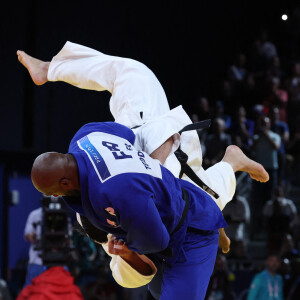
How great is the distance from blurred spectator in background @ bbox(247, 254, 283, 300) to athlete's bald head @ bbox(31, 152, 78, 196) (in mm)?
4246

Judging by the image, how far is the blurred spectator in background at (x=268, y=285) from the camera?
21.6 feet

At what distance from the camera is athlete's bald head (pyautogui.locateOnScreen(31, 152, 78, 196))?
2715mm

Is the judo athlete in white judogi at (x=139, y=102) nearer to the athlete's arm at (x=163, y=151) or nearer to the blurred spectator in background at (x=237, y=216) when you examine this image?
the athlete's arm at (x=163, y=151)

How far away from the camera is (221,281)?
22.4 feet

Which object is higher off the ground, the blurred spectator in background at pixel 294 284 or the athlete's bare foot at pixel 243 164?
the athlete's bare foot at pixel 243 164

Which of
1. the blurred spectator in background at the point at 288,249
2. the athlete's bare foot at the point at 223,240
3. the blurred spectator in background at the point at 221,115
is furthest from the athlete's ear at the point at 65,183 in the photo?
the blurred spectator in background at the point at 221,115

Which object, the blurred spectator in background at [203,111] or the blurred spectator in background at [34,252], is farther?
the blurred spectator in background at [203,111]

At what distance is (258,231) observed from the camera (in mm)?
8055

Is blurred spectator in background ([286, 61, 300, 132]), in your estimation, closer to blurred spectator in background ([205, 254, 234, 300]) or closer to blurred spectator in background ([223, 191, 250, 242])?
blurred spectator in background ([223, 191, 250, 242])

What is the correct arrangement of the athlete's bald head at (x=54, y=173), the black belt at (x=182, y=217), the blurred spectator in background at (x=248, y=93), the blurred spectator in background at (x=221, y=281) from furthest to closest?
the blurred spectator in background at (x=248, y=93) → the blurred spectator in background at (x=221, y=281) → the black belt at (x=182, y=217) → the athlete's bald head at (x=54, y=173)

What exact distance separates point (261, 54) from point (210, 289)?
13.8 feet

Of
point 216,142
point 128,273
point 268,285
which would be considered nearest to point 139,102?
point 128,273

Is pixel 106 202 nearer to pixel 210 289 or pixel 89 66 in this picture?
pixel 89 66

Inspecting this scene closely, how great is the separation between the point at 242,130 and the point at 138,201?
17.4 ft
